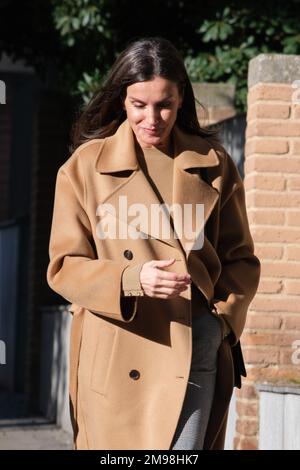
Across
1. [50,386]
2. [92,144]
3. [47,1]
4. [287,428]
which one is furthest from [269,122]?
[50,386]

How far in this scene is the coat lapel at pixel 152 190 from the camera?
400 centimetres

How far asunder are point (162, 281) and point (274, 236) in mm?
3480

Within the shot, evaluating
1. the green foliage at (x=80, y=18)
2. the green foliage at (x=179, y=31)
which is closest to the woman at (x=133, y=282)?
the green foliage at (x=179, y=31)

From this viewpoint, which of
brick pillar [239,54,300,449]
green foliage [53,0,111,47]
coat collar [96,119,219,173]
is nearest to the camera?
coat collar [96,119,219,173]

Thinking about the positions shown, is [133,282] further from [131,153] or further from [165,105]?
[165,105]

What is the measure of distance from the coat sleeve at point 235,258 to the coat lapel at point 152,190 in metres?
0.10

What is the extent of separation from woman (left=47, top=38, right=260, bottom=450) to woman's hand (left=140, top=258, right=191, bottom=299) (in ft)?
0.40

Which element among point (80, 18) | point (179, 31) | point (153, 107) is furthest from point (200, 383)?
point (179, 31)

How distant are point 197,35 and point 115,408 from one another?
7.00 meters

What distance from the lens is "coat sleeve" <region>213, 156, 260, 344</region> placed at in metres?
4.13

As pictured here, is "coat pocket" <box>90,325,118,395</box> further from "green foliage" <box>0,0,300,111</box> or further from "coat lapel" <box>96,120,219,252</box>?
"green foliage" <box>0,0,300,111</box>

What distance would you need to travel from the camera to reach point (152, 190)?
404 cm

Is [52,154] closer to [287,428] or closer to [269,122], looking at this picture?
[269,122]

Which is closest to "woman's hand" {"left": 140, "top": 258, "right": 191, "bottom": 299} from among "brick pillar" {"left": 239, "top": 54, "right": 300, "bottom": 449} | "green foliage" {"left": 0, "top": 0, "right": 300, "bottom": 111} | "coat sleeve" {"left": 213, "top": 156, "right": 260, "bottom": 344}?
"coat sleeve" {"left": 213, "top": 156, "right": 260, "bottom": 344}
